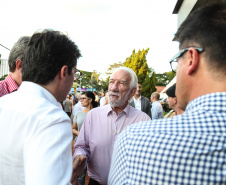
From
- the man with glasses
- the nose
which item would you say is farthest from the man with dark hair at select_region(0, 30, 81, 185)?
the nose

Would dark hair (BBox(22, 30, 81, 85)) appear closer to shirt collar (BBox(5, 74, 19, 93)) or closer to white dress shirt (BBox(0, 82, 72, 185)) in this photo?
white dress shirt (BBox(0, 82, 72, 185))

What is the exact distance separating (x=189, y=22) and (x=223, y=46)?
214 millimetres

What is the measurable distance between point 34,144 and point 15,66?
161 centimetres

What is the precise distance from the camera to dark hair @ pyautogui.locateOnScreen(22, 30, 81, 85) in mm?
1145

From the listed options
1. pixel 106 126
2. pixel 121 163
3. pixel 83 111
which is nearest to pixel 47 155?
pixel 121 163

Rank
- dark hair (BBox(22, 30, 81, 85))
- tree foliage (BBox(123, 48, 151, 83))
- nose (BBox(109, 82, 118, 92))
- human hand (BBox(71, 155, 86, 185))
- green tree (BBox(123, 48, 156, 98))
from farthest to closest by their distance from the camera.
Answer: tree foliage (BBox(123, 48, 151, 83)) < green tree (BBox(123, 48, 156, 98)) < nose (BBox(109, 82, 118, 92)) < human hand (BBox(71, 155, 86, 185)) < dark hair (BBox(22, 30, 81, 85))

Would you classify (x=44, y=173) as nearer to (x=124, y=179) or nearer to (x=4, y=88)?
(x=124, y=179)

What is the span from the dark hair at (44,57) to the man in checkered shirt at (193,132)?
2.02 ft

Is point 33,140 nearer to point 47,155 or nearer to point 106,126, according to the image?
point 47,155

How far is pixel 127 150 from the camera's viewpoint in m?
0.84

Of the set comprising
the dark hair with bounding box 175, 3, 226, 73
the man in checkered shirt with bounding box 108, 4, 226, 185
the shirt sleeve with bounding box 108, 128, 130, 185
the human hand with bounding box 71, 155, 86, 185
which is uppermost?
the dark hair with bounding box 175, 3, 226, 73

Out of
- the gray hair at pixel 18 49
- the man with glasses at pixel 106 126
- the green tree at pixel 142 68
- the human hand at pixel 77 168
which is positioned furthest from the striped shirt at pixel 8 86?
the green tree at pixel 142 68

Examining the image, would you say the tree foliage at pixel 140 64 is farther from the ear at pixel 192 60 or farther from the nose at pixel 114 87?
the ear at pixel 192 60

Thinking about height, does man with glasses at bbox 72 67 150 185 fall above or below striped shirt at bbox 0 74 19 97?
below
